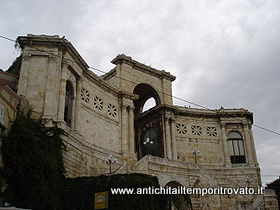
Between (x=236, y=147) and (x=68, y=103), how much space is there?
21303 millimetres

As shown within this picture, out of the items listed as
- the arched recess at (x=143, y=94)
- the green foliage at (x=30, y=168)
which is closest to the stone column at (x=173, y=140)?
the arched recess at (x=143, y=94)

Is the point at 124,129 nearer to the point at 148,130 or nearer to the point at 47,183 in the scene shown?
the point at 148,130

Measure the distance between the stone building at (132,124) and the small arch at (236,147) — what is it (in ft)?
0.37

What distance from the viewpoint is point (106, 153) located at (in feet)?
94.0

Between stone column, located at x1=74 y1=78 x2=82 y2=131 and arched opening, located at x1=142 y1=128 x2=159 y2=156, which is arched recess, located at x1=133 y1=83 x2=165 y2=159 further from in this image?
stone column, located at x1=74 y1=78 x2=82 y2=131

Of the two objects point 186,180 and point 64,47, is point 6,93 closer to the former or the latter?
point 64,47

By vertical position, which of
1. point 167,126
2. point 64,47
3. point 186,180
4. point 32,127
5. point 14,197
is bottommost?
point 14,197

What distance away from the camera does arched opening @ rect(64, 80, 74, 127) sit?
26266 mm

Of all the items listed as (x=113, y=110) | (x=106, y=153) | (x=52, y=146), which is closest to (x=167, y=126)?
(x=113, y=110)

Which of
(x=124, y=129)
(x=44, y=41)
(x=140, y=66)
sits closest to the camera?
(x=44, y=41)

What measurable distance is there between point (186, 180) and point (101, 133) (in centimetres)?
848

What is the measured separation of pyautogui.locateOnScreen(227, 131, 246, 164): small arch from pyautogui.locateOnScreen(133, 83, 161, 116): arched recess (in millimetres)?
9436

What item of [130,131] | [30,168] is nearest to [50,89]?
[30,168]

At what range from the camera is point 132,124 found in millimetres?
32938
